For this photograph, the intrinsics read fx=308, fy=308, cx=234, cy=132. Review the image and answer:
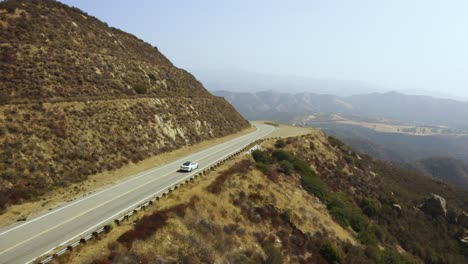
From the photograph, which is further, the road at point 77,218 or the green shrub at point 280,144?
the green shrub at point 280,144

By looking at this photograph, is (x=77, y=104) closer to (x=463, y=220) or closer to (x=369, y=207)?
(x=369, y=207)

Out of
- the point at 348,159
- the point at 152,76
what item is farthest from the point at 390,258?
the point at 152,76

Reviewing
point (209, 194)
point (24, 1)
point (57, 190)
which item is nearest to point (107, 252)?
point (209, 194)

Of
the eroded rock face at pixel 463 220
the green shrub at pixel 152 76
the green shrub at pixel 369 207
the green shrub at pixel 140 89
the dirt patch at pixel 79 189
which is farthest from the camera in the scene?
the green shrub at pixel 152 76

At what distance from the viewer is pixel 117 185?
2886 cm

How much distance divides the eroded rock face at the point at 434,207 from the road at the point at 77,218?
47063 millimetres

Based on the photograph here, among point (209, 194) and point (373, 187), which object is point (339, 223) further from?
point (373, 187)

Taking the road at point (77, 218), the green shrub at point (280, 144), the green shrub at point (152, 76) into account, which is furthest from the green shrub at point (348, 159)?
the green shrub at point (152, 76)

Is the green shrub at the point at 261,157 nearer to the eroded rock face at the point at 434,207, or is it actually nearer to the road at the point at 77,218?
the road at the point at 77,218

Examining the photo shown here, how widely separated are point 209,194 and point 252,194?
191 inches

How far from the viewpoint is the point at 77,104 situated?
36.9 m

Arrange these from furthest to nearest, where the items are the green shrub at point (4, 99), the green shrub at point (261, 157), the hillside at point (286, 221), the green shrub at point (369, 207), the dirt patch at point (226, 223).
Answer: the green shrub at point (369, 207) → the green shrub at point (261, 157) → the green shrub at point (4, 99) → the hillside at point (286, 221) → the dirt patch at point (226, 223)

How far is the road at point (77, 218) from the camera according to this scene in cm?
1686

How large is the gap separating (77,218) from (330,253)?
65.7 feet
